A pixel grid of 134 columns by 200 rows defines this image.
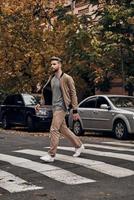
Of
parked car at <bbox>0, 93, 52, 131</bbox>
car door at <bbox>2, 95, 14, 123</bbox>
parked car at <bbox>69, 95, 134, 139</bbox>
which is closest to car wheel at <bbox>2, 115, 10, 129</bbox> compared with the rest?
parked car at <bbox>0, 93, 52, 131</bbox>

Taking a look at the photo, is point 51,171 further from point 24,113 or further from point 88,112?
point 24,113

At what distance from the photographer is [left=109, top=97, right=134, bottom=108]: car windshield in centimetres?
1831

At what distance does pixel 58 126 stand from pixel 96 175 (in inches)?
78.3

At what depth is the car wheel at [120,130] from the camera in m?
17.3

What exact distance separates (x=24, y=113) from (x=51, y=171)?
47.0ft

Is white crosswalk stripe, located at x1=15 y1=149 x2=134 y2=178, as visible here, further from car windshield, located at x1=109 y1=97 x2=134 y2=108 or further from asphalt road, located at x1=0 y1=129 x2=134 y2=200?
car windshield, located at x1=109 y1=97 x2=134 y2=108

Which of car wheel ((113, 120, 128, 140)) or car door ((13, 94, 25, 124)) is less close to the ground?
car door ((13, 94, 25, 124))

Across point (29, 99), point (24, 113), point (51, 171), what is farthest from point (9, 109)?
point (51, 171)

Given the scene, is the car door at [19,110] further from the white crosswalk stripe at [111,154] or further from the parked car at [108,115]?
the white crosswalk stripe at [111,154]

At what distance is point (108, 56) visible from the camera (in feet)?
73.3

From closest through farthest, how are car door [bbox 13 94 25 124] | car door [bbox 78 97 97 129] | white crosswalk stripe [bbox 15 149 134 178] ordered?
white crosswalk stripe [bbox 15 149 134 178], car door [bbox 78 97 97 129], car door [bbox 13 94 25 124]

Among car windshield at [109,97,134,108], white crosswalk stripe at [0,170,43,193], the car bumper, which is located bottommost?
white crosswalk stripe at [0,170,43,193]

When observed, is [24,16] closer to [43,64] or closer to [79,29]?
[43,64]

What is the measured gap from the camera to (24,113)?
23406mm
